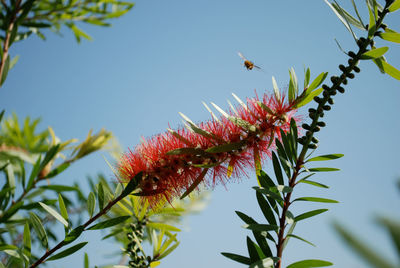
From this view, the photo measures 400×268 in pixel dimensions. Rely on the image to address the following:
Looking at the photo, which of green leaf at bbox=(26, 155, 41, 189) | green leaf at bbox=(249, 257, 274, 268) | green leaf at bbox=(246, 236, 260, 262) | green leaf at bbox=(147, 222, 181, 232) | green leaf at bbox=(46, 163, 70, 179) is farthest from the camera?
green leaf at bbox=(46, 163, 70, 179)

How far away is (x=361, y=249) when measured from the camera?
0.61 feet

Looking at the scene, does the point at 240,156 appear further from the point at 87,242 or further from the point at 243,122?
the point at 87,242

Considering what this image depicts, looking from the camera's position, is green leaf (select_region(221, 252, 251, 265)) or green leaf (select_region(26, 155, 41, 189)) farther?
green leaf (select_region(26, 155, 41, 189))

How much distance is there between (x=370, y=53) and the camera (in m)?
0.90

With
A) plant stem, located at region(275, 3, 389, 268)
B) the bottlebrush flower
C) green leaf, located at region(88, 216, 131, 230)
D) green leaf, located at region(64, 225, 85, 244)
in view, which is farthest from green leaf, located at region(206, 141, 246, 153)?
green leaf, located at region(64, 225, 85, 244)

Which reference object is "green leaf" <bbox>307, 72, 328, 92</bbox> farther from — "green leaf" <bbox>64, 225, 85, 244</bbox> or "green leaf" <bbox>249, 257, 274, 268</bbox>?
"green leaf" <bbox>64, 225, 85, 244</bbox>

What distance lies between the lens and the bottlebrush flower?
3.68ft

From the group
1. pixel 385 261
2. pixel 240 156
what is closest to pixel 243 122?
pixel 240 156

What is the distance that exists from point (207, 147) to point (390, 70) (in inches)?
23.3

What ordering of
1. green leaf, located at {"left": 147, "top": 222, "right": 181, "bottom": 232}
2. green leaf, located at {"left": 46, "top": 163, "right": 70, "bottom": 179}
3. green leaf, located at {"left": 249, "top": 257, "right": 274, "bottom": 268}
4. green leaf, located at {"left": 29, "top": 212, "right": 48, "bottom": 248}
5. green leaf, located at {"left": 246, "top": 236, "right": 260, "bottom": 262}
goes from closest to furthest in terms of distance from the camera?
A: green leaf, located at {"left": 249, "top": 257, "right": 274, "bottom": 268}
green leaf, located at {"left": 246, "top": 236, "right": 260, "bottom": 262}
green leaf, located at {"left": 29, "top": 212, "right": 48, "bottom": 248}
green leaf, located at {"left": 147, "top": 222, "right": 181, "bottom": 232}
green leaf, located at {"left": 46, "top": 163, "right": 70, "bottom": 179}

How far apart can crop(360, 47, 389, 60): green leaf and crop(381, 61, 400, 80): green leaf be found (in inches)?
3.1

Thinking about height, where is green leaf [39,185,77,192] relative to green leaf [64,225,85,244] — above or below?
above

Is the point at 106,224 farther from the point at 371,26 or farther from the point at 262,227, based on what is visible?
the point at 371,26

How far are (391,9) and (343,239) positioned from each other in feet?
3.13
